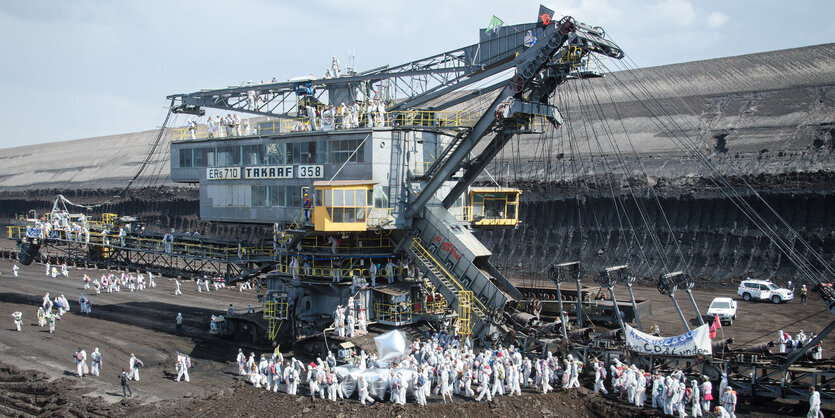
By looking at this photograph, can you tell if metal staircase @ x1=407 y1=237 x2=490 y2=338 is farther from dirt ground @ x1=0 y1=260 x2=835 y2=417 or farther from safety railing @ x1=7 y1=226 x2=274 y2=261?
safety railing @ x1=7 y1=226 x2=274 y2=261

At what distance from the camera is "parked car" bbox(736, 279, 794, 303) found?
37.3m

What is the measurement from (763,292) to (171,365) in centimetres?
3304

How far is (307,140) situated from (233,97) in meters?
9.49

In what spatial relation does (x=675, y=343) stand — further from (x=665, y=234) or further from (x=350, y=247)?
(x=665, y=234)

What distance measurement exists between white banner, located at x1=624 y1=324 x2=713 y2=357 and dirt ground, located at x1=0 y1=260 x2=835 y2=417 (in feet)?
6.57

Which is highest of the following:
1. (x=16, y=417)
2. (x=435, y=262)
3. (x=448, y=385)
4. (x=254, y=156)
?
(x=254, y=156)

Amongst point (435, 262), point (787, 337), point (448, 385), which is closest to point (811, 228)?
point (787, 337)

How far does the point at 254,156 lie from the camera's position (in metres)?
30.1

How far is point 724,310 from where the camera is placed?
32.2m

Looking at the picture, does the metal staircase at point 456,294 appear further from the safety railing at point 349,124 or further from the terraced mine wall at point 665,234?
the terraced mine wall at point 665,234

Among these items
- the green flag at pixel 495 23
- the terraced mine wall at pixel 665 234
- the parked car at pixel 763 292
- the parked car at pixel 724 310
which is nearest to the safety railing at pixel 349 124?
the green flag at pixel 495 23

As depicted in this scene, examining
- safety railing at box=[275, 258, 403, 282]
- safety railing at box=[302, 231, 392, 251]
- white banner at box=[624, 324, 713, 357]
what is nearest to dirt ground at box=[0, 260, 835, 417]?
white banner at box=[624, 324, 713, 357]

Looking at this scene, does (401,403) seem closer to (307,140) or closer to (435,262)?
(435,262)

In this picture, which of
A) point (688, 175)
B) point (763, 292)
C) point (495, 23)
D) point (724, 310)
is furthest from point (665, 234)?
point (495, 23)
